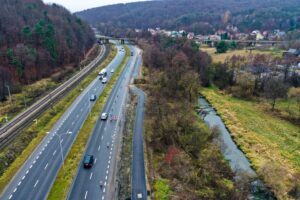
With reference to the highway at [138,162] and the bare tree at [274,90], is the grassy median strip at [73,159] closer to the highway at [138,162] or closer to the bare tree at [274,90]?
the highway at [138,162]

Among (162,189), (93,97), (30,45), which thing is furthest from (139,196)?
(30,45)

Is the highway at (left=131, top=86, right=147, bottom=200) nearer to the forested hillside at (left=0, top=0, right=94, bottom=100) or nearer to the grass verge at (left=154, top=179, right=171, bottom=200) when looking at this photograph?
the grass verge at (left=154, top=179, right=171, bottom=200)

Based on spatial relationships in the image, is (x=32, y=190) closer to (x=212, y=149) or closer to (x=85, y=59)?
(x=212, y=149)

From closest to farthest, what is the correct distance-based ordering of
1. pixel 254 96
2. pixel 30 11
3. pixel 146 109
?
1. pixel 146 109
2. pixel 254 96
3. pixel 30 11

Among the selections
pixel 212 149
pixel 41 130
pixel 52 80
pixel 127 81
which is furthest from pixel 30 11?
pixel 212 149

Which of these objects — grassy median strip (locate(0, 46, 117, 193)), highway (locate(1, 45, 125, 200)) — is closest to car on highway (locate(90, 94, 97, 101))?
highway (locate(1, 45, 125, 200))

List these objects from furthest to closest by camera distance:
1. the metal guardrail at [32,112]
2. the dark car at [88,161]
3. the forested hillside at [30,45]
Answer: the forested hillside at [30,45]
the metal guardrail at [32,112]
the dark car at [88,161]

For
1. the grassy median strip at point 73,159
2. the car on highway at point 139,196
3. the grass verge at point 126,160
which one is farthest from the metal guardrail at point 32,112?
the car on highway at point 139,196
